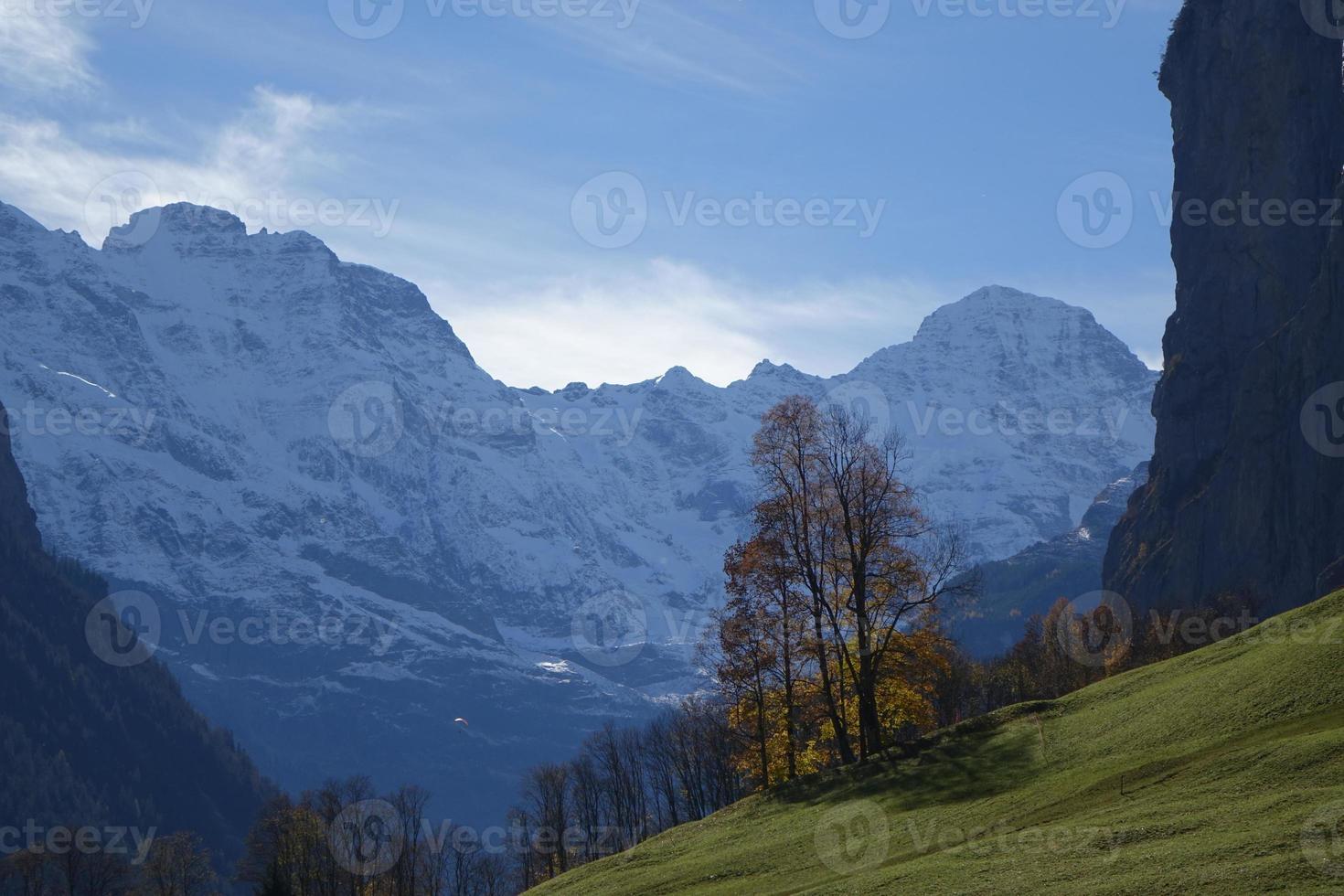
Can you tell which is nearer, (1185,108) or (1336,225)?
(1336,225)

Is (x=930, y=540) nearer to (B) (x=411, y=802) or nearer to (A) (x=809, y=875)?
(A) (x=809, y=875)

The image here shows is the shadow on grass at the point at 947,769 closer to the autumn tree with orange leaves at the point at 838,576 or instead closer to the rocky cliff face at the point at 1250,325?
the autumn tree with orange leaves at the point at 838,576

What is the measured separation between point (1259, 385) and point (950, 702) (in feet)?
248

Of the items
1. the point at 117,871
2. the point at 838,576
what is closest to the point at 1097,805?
Result: the point at 838,576

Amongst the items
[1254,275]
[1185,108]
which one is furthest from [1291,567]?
[1185,108]

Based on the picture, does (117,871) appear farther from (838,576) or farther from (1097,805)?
(1097,805)

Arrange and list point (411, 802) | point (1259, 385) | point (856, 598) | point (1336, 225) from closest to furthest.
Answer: point (856, 598)
point (1336, 225)
point (411, 802)
point (1259, 385)

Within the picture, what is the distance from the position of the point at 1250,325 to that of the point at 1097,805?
14906 centimetres

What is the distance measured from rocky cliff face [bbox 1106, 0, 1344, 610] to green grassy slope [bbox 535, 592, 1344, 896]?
79318 millimetres

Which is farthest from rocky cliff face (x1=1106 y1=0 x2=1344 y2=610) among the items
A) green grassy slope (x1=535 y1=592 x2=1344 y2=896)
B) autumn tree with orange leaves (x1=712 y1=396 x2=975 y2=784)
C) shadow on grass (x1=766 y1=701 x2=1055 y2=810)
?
green grassy slope (x1=535 y1=592 x2=1344 y2=896)

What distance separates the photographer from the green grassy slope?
25.2 metres

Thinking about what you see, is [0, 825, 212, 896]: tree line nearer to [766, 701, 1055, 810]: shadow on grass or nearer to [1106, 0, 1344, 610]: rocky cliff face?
[766, 701, 1055, 810]: shadow on grass

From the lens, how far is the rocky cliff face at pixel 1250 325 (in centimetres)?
12681

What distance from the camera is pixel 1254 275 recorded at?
160 meters
